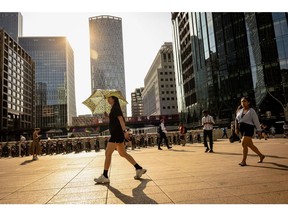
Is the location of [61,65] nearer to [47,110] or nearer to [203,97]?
[47,110]

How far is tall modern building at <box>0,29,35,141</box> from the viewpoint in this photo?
84.4m

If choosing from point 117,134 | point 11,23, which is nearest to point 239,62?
point 117,134

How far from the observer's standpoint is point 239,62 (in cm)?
4131

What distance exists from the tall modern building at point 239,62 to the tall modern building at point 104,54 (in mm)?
147880

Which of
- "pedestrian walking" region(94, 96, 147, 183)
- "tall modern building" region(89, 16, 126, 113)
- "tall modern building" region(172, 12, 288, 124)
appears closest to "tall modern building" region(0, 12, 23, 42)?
"tall modern building" region(89, 16, 126, 113)

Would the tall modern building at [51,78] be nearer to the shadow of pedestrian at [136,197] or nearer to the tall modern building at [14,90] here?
the tall modern building at [14,90]

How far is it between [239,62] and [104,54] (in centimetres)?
16511

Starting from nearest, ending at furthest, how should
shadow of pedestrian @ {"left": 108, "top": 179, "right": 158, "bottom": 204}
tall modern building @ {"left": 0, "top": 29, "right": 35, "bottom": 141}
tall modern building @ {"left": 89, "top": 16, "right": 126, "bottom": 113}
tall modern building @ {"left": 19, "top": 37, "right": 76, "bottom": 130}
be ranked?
shadow of pedestrian @ {"left": 108, "top": 179, "right": 158, "bottom": 204}
tall modern building @ {"left": 0, "top": 29, "right": 35, "bottom": 141}
tall modern building @ {"left": 19, "top": 37, "right": 76, "bottom": 130}
tall modern building @ {"left": 89, "top": 16, "right": 126, "bottom": 113}

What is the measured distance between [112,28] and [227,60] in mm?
169975

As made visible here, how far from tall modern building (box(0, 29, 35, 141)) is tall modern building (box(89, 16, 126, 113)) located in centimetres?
8370

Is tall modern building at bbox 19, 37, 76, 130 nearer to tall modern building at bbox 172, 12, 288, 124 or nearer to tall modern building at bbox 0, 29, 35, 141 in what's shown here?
tall modern building at bbox 0, 29, 35, 141

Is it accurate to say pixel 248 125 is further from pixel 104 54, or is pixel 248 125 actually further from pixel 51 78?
pixel 104 54

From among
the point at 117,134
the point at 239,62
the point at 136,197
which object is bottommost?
the point at 136,197

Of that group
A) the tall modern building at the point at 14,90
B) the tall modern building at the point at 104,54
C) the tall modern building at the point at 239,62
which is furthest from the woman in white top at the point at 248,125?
the tall modern building at the point at 104,54
